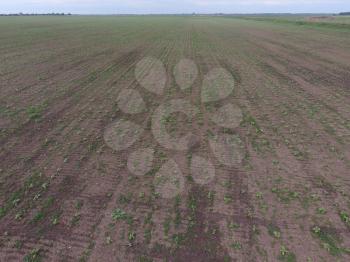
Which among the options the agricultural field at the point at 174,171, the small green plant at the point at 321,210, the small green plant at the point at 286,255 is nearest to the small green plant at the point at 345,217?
the agricultural field at the point at 174,171

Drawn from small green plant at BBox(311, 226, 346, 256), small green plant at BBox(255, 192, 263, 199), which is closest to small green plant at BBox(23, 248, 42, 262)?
small green plant at BBox(255, 192, 263, 199)

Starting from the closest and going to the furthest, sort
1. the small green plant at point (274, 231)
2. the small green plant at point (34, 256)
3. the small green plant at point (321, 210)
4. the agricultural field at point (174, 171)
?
the small green plant at point (34, 256) → the agricultural field at point (174, 171) → the small green plant at point (274, 231) → the small green plant at point (321, 210)

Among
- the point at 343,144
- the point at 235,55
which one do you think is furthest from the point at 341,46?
the point at 343,144

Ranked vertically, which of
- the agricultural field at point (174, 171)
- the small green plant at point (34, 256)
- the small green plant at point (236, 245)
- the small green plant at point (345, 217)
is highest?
the small green plant at point (34, 256)

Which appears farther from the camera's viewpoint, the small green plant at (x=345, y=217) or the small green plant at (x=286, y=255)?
the small green plant at (x=345, y=217)

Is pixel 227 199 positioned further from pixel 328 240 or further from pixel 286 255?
pixel 328 240

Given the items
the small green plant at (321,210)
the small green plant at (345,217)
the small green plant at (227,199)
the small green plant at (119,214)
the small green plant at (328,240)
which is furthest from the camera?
the small green plant at (227,199)

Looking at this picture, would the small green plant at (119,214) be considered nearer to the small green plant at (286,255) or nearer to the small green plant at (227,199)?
the small green plant at (227,199)

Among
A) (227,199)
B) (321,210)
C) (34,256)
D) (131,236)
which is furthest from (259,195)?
(34,256)

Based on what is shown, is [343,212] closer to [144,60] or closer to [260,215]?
[260,215]
